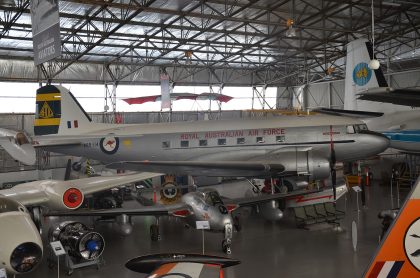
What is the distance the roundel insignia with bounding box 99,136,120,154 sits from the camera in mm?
14867

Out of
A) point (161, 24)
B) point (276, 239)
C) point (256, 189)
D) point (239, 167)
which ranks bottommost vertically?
point (276, 239)

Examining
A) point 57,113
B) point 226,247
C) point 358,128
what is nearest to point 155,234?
point 226,247

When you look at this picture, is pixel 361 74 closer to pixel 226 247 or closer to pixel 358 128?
pixel 358 128

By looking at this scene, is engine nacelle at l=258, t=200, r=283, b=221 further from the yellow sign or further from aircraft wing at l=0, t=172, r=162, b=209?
the yellow sign

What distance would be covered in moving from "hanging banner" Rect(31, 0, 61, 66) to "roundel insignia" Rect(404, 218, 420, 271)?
8265 millimetres

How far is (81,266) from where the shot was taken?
8.37m

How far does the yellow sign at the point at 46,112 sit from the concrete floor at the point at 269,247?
541 centimetres

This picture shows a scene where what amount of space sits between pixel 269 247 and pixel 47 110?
1057 cm

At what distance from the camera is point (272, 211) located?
11836 millimetres

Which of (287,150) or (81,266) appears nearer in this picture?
(81,266)

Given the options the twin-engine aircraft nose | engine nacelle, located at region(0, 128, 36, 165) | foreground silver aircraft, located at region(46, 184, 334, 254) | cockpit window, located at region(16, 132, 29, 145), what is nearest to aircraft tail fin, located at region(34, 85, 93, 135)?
engine nacelle, located at region(0, 128, 36, 165)

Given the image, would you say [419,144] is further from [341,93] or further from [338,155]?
[341,93]

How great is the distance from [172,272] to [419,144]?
1371 cm

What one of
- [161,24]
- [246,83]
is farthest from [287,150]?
[246,83]
